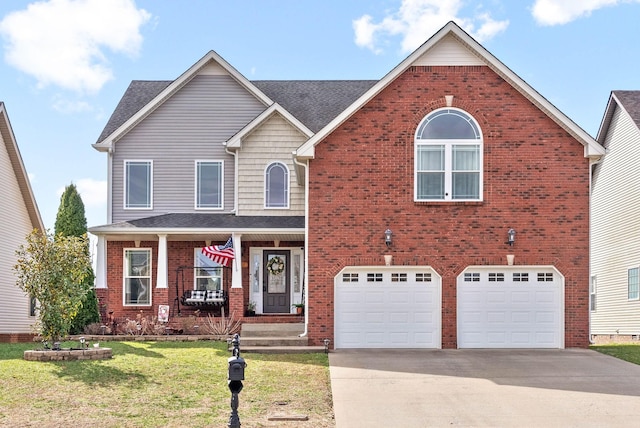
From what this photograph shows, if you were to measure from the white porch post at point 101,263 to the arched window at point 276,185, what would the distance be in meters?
5.06

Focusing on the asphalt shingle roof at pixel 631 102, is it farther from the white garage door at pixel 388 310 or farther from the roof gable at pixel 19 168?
the roof gable at pixel 19 168

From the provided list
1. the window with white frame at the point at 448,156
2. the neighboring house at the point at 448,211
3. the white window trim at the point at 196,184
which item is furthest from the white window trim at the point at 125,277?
the window with white frame at the point at 448,156

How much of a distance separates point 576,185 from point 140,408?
12.6 m

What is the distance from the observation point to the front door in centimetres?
2616

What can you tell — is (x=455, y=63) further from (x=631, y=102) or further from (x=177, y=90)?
(x=631, y=102)

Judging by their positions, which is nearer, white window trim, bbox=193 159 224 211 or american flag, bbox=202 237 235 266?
american flag, bbox=202 237 235 266

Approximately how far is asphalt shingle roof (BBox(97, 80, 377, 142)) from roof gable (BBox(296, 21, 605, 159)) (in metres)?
6.35

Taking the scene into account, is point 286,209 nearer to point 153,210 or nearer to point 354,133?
point 153,210

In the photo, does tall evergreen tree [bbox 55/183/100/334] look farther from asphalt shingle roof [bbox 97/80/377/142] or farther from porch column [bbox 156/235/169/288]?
porch column [bbox 156/235/169/288]

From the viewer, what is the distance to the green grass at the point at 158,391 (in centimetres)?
1194

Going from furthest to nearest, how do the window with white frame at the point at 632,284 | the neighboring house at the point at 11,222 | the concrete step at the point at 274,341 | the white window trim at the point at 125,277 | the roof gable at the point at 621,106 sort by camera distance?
the roof gable at the point at 621,106 → the window with white frame at the point at 632,284 → the neighboring house at the point at 11,222 → the white window trim at the point at 125,277 → the concrete step at the point at 274,341

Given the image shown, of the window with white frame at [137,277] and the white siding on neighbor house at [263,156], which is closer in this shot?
the window with white frame at [137,277]

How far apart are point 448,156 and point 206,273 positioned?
9.11 meters

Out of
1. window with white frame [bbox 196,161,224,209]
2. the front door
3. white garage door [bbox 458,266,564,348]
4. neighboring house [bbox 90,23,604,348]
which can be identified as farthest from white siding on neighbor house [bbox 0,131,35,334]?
white garage door [bbox 458,266,564,348]
